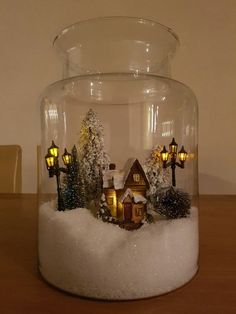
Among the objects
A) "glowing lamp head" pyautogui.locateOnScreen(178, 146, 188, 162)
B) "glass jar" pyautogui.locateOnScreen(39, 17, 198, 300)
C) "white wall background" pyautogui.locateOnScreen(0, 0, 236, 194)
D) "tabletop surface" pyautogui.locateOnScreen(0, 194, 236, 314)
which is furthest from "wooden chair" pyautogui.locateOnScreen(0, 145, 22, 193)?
"glowing lamp head" pyautogui.locateOnScreen(178, 146, 188, 162)

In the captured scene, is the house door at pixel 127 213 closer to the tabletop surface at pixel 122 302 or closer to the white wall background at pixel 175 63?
the tabletop surface at pixel 122 302

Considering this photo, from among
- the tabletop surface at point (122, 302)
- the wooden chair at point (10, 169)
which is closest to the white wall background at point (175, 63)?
the wooden chair at point (10, 169)

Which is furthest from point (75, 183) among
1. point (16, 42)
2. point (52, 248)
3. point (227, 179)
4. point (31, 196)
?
point (16, 42)

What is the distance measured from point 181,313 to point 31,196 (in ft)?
2.56

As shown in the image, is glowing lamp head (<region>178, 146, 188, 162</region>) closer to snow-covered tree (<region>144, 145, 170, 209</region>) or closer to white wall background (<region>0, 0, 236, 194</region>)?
snow-covered tree (<region>144, 145, 170, 209</region>)

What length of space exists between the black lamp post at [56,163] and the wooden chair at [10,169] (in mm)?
953

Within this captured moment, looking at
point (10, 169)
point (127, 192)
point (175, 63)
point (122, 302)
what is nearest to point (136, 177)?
point (127, 192)

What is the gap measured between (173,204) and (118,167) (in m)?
0.08

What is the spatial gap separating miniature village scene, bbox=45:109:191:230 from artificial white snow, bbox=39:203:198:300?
0.01 meters

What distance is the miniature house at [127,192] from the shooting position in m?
0.34

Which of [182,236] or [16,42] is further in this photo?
[16,42]

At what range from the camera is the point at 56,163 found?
1.27 feet

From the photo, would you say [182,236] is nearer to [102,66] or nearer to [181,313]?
[181,313]

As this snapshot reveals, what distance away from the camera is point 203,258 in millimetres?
417
